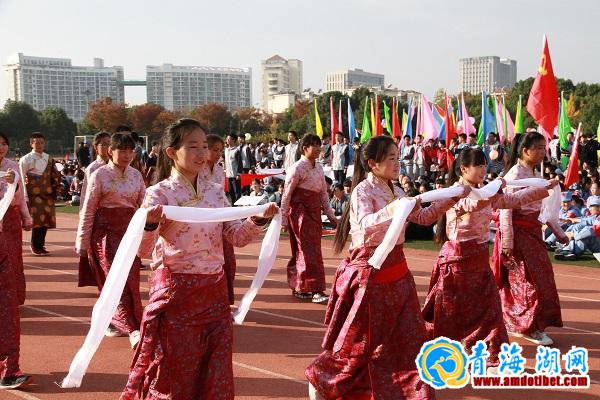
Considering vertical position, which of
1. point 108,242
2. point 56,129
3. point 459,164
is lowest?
point 108,242

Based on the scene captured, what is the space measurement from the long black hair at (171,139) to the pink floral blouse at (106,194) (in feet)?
8.51

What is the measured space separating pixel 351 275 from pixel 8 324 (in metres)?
2.31

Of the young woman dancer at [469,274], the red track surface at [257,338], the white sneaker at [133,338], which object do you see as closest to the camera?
the red track surface at [257,338]

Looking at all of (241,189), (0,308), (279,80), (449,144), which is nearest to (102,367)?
(0,308)

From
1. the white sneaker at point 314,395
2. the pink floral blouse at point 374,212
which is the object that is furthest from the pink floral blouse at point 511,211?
the white sneaker at point 314,395

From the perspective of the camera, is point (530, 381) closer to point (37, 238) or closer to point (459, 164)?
point (459, 164)

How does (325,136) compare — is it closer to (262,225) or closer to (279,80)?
(262,225)

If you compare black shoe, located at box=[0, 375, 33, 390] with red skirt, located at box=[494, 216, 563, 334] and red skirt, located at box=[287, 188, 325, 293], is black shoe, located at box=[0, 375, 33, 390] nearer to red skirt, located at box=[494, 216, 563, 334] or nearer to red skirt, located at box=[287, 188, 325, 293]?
red skirt, located at box=[287, 188, 325, 293]

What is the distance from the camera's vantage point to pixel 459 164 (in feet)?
18.6

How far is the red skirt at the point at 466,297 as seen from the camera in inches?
217

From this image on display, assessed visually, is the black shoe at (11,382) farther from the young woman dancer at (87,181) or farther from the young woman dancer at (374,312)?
the young woman dancer at (374,312)

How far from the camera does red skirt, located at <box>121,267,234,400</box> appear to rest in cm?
380

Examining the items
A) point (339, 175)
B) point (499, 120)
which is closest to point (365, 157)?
point (339, 175)

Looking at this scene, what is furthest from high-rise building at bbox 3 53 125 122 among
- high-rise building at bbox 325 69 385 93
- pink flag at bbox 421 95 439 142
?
pink flag at bbox 421 95 439 142
